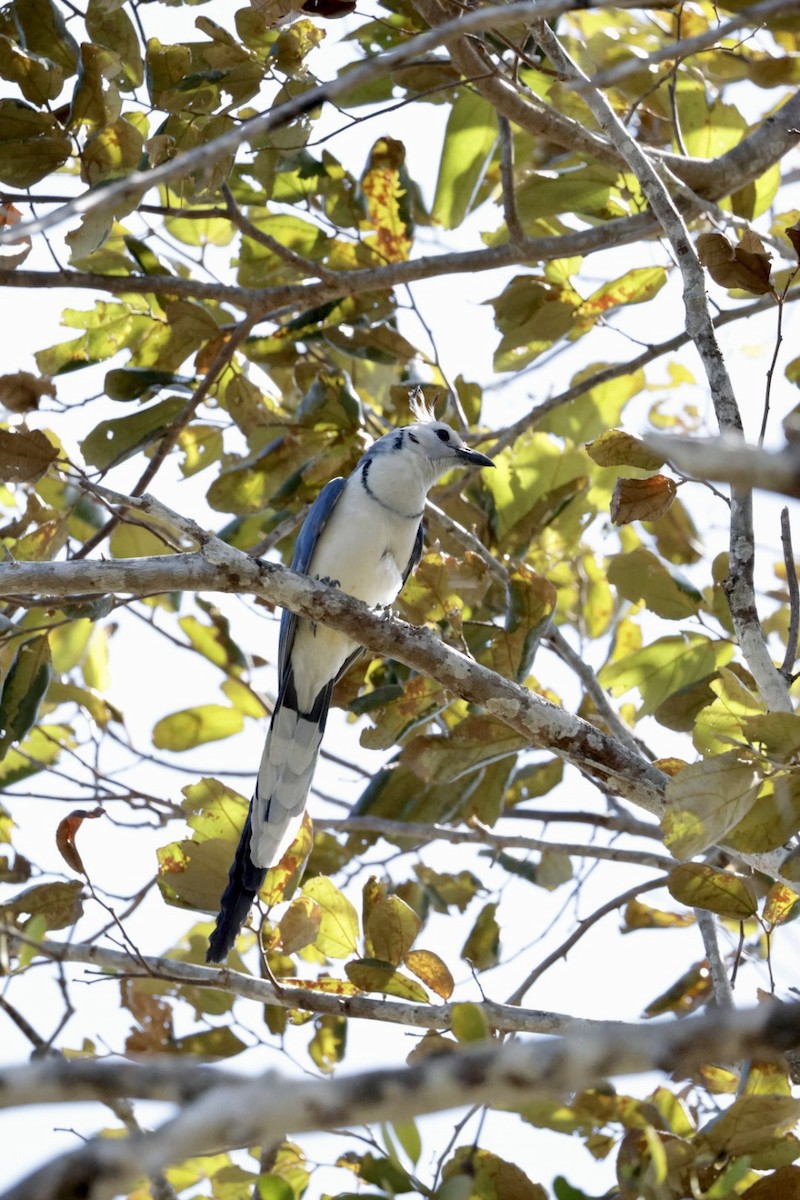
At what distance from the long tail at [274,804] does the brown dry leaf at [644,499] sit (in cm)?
149

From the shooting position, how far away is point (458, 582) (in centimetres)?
431

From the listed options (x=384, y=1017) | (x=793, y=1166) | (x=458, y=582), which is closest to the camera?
(x=793, y=1166)

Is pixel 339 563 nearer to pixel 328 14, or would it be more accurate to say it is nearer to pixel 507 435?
pixel 507 435

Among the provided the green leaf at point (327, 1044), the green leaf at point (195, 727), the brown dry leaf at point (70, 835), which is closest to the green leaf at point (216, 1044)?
the green leaf at point (327, 1044)

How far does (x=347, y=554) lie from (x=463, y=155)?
5.56 feet

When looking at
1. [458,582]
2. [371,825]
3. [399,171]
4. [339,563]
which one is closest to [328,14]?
[399,171]

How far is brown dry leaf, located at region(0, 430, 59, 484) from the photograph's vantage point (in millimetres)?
3508

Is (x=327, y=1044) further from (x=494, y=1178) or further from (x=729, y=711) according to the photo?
(x=729, y=711)

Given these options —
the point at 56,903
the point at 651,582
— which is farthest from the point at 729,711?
the point at 56,903

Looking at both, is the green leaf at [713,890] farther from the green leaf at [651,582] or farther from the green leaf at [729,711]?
the green leaf at [651,582]

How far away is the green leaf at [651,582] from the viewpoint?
163 inches

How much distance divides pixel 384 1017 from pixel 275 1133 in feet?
6.56

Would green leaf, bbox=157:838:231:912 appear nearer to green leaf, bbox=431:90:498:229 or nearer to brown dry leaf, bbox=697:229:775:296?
brown dry leaf, bbox=697:229:775:296

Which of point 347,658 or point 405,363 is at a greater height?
point 405,363
